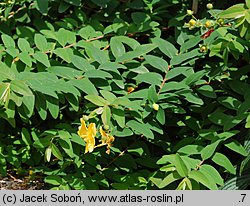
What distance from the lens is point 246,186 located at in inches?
76.7

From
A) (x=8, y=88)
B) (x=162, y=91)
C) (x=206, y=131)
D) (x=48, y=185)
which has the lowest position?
(x=48, y=185)

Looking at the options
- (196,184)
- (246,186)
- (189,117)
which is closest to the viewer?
(196,184)

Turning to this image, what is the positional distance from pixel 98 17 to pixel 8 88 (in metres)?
0.82

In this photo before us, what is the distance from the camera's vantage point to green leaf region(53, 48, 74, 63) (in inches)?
83.0

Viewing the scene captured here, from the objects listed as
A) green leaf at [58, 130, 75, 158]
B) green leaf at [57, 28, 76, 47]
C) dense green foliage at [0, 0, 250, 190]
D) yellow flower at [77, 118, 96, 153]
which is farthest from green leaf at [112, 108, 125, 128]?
green leaf at [57, 28, 76, 47]

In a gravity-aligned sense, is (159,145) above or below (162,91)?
below

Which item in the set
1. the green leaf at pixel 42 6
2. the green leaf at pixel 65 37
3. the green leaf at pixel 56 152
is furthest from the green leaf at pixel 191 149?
the green leaf at pixel 42 6

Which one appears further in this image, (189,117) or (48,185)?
(48,185)

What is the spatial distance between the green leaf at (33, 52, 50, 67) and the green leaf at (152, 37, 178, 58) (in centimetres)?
45

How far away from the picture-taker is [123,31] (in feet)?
7.62

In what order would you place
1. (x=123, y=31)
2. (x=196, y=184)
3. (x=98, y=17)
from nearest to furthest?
1. (x=196, y=184)
2. (x=123, y=31)
3. (x=98, y=17)

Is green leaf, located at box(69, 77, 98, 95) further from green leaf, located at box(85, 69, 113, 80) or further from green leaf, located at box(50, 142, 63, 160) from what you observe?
green leaf, located at box(50, 142, 63, 160)

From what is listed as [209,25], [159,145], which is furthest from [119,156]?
[209,25]

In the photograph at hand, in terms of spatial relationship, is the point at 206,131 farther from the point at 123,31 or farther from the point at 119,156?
the point at 123,31
